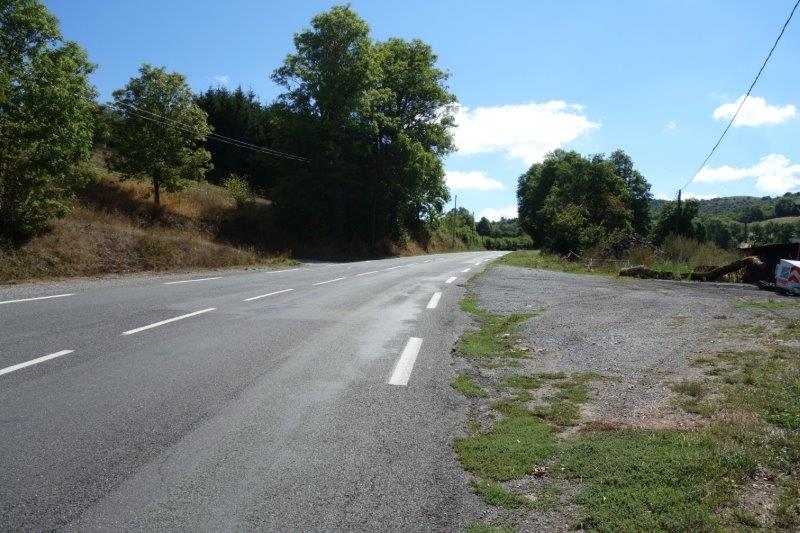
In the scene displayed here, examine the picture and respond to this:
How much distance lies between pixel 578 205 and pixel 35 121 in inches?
1532

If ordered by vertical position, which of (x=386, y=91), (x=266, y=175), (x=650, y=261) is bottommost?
(x=650, y=261)

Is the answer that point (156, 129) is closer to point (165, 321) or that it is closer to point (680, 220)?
point (165, 321)

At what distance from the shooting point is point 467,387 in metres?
5.79

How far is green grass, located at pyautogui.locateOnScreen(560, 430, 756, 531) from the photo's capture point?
2.99 metres

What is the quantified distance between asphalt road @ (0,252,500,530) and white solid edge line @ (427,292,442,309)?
9.37ft

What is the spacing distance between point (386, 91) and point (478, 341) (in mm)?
36356

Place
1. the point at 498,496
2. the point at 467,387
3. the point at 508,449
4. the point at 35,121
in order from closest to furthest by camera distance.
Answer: the point at 498,496, the point at 508,449, the point at 467,387, the point at 35,121

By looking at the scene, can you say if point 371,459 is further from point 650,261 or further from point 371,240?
point 371,240

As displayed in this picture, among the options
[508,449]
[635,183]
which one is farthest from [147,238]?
[635,183]

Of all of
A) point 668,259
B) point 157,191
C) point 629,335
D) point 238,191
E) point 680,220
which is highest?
point 238,191

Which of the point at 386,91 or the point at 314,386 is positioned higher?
the point at 386,91

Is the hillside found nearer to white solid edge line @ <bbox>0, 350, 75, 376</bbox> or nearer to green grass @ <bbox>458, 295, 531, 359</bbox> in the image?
white solid edge line @ <bbox>0, 350, 75, 376</bbox>

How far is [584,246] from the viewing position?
36188mm

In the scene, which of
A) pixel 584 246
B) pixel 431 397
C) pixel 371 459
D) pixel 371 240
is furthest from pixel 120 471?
pixel 371 240
